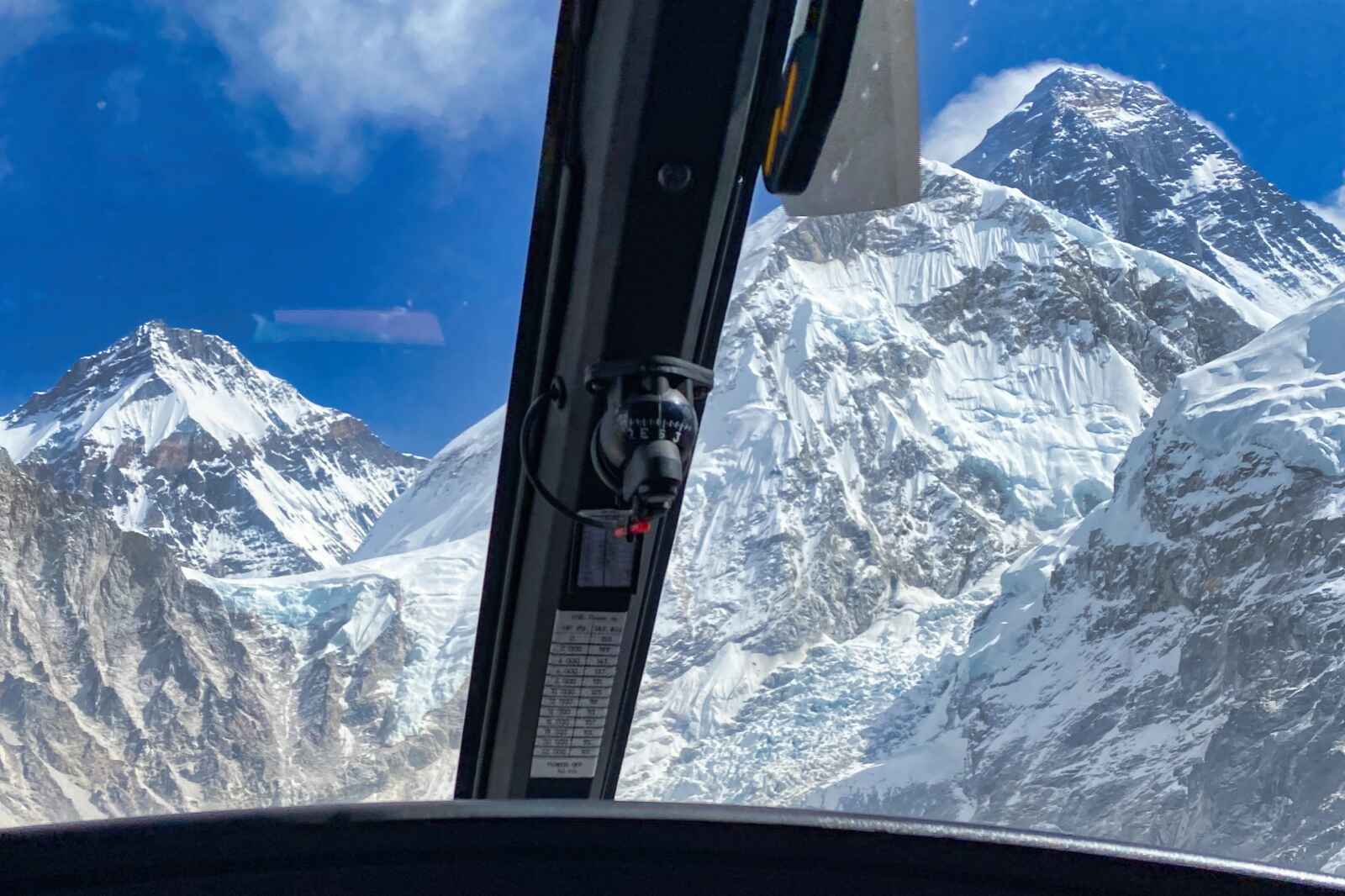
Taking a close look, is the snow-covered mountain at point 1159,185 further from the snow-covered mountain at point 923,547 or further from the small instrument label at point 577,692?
the small instrument label at point 577,692

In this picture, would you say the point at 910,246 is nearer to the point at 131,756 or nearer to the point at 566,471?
the point at 566,471

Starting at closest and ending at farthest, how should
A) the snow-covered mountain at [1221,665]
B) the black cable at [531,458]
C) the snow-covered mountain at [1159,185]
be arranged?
the black cable at [531,458], the snow-covered mountain at [1221,665], the snow-covered mountain at [1159,185]

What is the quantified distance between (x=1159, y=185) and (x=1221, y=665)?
157cm

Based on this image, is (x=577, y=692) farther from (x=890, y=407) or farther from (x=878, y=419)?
(x=890, y=407)

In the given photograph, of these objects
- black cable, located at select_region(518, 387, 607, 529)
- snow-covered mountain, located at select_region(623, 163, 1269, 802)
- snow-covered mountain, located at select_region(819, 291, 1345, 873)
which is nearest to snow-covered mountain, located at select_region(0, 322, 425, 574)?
black cable, located at select_region(518, 387, 607, 529)

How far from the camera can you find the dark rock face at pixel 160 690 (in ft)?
7.43

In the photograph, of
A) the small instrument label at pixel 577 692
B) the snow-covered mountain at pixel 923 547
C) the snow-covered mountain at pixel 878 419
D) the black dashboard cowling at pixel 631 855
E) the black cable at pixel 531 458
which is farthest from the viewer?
the snow-covered mountain at pixel 878 419

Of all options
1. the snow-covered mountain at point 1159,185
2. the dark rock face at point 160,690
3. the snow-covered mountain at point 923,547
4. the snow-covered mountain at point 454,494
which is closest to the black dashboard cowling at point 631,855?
the snow-covered mountain at point 923,547

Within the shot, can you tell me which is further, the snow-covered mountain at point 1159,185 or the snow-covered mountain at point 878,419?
the snow-covered mountain at point 1159,185

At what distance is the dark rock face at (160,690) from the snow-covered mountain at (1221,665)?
122 centimetres

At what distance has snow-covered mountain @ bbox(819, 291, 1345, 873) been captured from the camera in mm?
2770

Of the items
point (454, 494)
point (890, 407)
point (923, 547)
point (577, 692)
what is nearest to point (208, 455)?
point (454, 494)

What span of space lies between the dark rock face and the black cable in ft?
2.07

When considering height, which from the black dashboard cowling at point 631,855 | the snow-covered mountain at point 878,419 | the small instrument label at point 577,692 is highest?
the snow-covered mountain at point 878,419
